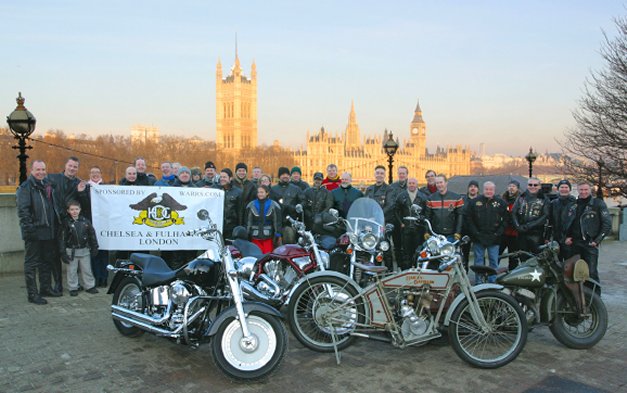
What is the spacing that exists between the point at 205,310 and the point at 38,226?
12.2 feet

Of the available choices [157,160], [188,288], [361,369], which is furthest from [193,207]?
[157,160]

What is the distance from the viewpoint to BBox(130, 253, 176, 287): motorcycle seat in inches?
201

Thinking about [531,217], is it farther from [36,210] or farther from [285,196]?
[36,210]

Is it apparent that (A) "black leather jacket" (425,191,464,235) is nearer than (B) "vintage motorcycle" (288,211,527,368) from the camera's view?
No

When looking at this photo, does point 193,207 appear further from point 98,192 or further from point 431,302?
point 431,302

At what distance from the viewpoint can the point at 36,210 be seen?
23.5ft

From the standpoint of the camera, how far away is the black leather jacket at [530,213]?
26.0ft

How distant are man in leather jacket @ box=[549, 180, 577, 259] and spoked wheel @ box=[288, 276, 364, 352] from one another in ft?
13.0

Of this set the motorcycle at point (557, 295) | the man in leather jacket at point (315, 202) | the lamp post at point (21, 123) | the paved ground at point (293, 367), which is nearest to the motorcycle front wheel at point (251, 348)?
the paved ground at point (293, 367)

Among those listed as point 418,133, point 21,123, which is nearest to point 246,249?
point 21,123

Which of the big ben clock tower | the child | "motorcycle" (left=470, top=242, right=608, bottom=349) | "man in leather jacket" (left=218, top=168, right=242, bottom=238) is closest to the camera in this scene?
"motorcycle" (left=470, top=242, right=608, bottom=349)

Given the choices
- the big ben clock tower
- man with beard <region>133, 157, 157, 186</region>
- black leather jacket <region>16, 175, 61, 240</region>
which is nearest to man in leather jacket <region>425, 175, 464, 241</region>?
man with beard <region>133, 157, 157, 186</region>

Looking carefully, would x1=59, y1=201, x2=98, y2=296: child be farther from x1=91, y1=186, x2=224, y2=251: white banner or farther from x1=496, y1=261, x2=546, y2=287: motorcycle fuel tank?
x1=496, y1=261, x2=546, y2=287: motorcycle fuel tank

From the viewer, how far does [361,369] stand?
488cm
